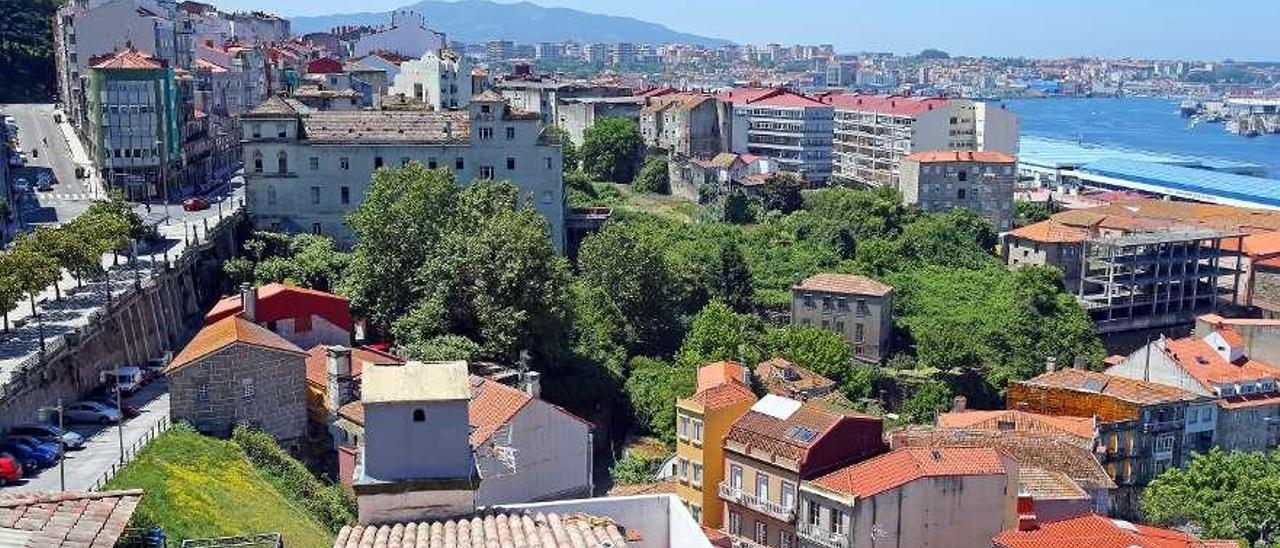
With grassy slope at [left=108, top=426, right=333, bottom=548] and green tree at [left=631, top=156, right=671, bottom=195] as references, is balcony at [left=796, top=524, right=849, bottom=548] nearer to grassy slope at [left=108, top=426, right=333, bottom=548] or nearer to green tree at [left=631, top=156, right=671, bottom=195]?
grassy slope at [left=108, top=426, right=333, bottom=548]

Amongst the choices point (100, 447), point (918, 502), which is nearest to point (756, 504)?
point (918, 502)

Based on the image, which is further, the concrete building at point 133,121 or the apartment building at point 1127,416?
the concrete building at point 133,121

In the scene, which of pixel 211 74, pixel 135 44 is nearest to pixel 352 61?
pixel 211 74

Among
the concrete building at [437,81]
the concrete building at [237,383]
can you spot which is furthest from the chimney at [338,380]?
the concrete building at [437,81]

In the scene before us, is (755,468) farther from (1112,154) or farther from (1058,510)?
(1112,154)

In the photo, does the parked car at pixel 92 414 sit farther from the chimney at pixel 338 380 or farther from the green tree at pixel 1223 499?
the green tree at pixel 1223 499

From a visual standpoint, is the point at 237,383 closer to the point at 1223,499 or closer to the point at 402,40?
the point at 1223,499
